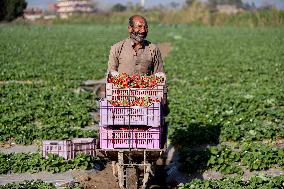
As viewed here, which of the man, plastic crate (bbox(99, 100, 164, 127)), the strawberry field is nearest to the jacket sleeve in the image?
the man

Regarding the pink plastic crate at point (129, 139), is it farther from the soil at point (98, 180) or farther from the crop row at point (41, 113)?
the crop row at point (41, 113)

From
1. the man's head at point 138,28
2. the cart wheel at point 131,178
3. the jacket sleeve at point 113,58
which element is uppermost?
the man's head at point 138,28

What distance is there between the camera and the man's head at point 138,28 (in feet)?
22.2

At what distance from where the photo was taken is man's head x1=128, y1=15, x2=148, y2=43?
6.78 m

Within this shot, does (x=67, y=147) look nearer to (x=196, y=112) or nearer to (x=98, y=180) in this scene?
(x=98, y=180)

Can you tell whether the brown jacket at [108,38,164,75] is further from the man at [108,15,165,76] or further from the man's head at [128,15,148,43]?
the man's head at [128,15,148,43]

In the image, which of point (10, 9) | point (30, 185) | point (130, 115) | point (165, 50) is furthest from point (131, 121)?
point (10, 9)

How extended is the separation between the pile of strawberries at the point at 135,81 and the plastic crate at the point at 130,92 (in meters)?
0.06

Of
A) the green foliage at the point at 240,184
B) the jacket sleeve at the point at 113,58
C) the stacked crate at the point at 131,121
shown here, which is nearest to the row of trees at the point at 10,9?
the jacket sleeve at the point at 113,58

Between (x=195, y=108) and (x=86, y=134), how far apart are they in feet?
12.3

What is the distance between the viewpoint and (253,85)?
56.6 ft

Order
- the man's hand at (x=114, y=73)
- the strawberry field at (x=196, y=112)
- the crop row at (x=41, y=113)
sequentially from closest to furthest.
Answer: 1. the man's hand at (x=114, y=73)
2. the strawberry field at (x=196, y=112)
3. the crop row at (x=41, y=113)

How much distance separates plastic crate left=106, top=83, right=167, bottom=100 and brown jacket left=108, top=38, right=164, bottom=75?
61 cm

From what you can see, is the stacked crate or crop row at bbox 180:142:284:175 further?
crop row at bbox 180:142:284:175
